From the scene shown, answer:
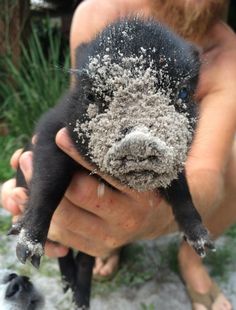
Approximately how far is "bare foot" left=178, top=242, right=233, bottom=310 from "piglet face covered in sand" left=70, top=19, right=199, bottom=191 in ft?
3.51

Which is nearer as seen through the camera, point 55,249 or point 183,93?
point 183,93

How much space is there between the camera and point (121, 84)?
Answer: 0.88 meters

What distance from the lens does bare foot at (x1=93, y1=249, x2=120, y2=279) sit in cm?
207

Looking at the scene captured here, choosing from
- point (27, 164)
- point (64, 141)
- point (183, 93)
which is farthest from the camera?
A: point (27, 164)

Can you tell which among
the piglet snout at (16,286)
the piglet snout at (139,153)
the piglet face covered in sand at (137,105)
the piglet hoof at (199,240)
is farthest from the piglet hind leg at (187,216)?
the piglet snout at (16,286)

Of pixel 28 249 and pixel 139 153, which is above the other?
pixel 139 153

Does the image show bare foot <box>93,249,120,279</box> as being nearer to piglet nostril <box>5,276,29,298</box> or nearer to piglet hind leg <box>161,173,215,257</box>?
piglet nostril <box>5,276,29,298</box>

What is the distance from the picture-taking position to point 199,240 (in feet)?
3.88

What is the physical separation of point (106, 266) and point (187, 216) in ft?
→ 3.08

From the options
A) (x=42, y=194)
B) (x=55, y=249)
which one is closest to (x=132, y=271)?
(x=55, y=249)

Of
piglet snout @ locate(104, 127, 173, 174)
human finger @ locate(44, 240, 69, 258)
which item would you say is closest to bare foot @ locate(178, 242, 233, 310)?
human finger @ locate(44, 240, 69, 258)

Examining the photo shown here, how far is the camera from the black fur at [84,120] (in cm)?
95

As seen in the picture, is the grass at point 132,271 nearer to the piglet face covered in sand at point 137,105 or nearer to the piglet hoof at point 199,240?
the piglet hoof at point 199,240

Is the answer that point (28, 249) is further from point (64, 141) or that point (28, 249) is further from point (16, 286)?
point (16, 286)
